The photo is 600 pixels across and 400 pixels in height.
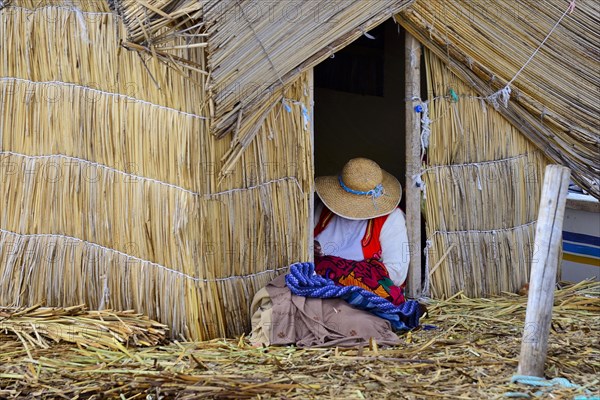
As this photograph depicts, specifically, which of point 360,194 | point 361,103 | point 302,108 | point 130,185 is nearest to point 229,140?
point 302,108

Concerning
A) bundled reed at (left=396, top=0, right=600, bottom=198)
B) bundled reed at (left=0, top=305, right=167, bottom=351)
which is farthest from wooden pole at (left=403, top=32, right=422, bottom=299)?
bundled reed at (left=0, top=305, right=167, bottom=351)

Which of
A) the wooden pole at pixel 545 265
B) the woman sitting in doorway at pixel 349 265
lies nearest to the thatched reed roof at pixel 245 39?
the woman sitting in doorway at pixel 349 265

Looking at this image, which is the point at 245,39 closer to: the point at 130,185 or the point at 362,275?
the point at 130,185

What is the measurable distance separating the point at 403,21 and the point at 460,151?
818mm

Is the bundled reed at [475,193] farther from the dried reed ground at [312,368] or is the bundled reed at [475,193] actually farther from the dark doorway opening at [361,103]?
the dark doorway opening at [361,103]

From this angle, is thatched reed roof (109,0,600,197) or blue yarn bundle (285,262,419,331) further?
blue yarn bundle (285,262,419,331)

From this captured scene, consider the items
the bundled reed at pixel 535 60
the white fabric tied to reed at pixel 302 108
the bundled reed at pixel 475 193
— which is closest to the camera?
the white fabric tied to reed at pixel 302 108

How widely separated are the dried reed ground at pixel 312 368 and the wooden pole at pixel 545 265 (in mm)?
177

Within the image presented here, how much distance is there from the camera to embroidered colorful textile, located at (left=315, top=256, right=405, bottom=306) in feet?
18.7

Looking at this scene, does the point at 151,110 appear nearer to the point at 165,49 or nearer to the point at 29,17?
the point at 165,49

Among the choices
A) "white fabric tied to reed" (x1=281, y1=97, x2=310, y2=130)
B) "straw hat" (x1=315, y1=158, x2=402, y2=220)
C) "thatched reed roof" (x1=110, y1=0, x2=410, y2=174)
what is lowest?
"straw hat" (x1=315, y1=158, x2=402, y2=220)

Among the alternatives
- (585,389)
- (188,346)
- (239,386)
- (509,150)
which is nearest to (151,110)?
(188,346)

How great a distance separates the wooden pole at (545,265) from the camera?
14.5ft

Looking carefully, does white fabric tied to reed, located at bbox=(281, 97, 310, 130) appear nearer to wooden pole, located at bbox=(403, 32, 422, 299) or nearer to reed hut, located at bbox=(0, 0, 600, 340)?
reed hut, located at bbox=(0, 0, 600, 340)
